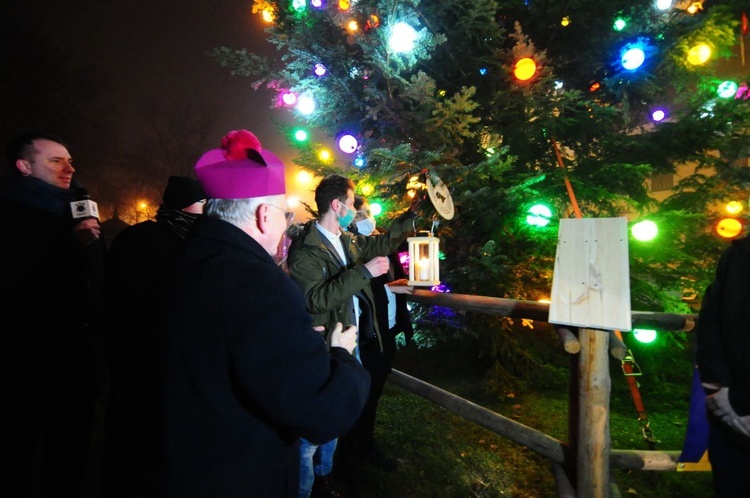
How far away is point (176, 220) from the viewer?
2.67m

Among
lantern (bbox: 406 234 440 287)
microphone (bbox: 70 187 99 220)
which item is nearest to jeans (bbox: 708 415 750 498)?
lantern (bbox: 406 234 440 287)

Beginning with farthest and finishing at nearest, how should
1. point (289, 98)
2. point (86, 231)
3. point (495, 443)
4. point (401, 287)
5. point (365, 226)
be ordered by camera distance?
point (289, 98), point (365, 226), point (495, 443), point (401, 287), point (86, 231)

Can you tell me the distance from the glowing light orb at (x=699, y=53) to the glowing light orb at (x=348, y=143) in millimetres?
5150

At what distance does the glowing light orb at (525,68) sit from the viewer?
15.8 feet

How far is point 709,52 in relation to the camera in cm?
531

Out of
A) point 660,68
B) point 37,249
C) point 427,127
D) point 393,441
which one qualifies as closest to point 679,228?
point 660,68

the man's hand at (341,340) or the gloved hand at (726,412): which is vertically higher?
the man's hand at (341,340)

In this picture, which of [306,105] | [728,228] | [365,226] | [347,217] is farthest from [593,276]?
[306,105]

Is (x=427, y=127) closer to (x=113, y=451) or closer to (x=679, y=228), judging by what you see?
(x=679, y=228)

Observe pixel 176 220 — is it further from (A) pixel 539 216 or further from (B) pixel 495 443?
(A) pixel 539 216

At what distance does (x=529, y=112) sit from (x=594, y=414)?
439 cm

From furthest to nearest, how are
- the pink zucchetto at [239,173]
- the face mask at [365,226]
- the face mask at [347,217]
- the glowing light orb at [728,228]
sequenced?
1. the glowing light orb at [728,228]
2. the face mask at [365,226]
3. the face mask at [347,217]
4. the pink zucchetto at [239,173]

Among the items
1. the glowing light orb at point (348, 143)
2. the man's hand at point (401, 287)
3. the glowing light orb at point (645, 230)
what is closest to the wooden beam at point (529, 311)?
the man's hand at point (401, 287)

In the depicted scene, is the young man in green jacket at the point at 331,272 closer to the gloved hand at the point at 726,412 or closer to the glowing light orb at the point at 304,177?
the gloved hand at the point at 726,412
